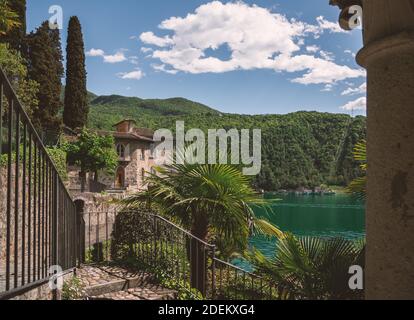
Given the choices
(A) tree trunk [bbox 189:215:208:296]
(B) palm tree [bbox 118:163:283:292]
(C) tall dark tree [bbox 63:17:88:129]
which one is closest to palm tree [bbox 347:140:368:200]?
(B) palm tree [bbox 118:163:283:292]

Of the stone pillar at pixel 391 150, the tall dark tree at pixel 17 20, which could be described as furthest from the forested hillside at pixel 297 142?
the stone pillar at pixel 391 150

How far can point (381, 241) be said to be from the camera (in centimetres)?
142

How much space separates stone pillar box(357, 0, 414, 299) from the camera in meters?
1.35

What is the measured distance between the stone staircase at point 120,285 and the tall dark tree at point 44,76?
20.2 m

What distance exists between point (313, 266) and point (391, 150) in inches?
115

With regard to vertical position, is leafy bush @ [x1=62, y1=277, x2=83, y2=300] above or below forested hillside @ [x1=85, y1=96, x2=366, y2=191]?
below

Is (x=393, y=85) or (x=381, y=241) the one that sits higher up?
(x=393, y=85)

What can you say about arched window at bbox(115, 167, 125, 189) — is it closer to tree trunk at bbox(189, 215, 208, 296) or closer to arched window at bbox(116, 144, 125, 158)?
arched window at bbox(116, 144, 125, 158)

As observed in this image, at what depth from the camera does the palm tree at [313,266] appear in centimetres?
361

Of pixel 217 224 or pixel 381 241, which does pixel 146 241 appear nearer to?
→ pixel 217 224

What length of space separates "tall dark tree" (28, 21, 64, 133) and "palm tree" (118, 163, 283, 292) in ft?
64.6
